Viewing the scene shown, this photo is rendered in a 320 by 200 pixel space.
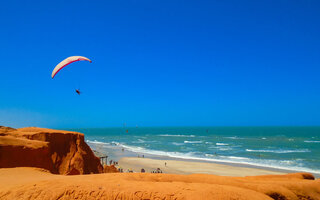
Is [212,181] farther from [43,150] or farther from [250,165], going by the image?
[250,165]

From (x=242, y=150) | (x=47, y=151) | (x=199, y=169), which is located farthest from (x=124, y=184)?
(x=242, y=150)

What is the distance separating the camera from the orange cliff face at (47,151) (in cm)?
882

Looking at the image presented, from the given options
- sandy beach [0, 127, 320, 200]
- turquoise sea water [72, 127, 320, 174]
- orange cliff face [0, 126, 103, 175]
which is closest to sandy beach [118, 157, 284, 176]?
turquoise sea water [72, 127, 320, 174]

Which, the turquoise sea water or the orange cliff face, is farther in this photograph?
the turquoise sea water

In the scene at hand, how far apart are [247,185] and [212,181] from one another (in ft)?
3.31

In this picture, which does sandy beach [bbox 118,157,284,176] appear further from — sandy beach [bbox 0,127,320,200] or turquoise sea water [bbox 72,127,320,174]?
sandy beach [bbox 0,127,320,200]

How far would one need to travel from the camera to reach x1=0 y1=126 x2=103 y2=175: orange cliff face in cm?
882

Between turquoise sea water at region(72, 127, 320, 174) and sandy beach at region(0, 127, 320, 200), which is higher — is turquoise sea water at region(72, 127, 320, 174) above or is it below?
below

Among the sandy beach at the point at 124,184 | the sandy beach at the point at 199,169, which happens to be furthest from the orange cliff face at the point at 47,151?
the sandy beach at the point at 199,169

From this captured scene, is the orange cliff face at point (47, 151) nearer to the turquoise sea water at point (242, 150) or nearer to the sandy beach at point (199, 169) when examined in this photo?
the sandy beach at point (199, 169)

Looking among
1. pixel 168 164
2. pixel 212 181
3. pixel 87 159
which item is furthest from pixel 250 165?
pixel 212 181

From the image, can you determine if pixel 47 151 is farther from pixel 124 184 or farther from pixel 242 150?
pixel 242 150

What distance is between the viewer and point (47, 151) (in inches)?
387

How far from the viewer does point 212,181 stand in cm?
677
